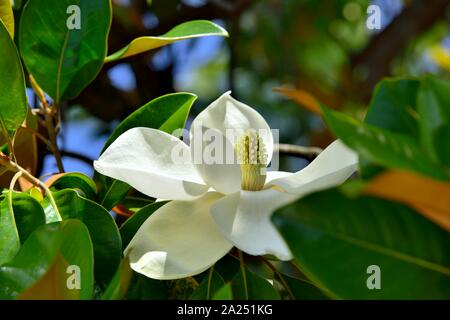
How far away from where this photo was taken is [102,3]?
79cm

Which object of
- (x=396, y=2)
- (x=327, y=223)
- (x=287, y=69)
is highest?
(x=327, y=223)

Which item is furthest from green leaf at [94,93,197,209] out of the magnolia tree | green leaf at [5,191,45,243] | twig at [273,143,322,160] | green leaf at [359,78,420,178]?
twig at [273,143,322,160]

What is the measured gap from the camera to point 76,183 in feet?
2.48

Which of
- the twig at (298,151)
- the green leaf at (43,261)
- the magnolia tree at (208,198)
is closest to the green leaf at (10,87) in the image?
the magnolia tree at (208,198)

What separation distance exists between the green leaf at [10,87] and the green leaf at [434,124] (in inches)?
15.5

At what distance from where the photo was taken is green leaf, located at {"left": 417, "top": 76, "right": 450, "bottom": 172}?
0.44m

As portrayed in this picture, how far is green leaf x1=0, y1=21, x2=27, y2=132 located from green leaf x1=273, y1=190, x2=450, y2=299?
0.36 m

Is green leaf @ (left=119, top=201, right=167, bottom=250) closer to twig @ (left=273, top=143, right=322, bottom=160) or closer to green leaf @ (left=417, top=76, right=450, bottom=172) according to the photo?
green leaf @ (left=417, top=76, right=450, bottom=172)

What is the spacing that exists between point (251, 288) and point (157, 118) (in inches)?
8.3
